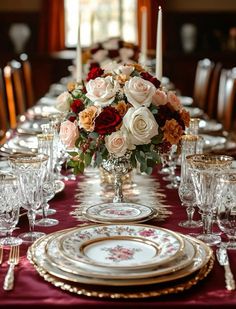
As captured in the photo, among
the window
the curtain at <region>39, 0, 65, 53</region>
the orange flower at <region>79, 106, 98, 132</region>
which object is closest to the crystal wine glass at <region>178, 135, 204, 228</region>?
the orange flower at <region>79, 106, 98, 132</region>

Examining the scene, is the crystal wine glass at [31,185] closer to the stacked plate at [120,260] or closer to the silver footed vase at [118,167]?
the stacked plate at [120,260]

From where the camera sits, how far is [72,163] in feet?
5.98

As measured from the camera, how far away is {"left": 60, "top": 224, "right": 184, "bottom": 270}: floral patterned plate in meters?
1.29

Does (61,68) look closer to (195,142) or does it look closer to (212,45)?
(212,45)

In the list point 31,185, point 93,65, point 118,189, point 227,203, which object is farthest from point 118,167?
point 93,65

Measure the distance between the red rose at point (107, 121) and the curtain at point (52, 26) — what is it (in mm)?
6378

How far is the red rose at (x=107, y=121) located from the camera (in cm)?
169

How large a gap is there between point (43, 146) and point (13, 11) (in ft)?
21.3

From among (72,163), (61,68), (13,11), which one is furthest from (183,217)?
(13,11)

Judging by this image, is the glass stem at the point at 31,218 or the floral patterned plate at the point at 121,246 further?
the glass stem at the point at 31,218

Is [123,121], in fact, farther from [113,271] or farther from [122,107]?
[113,271]

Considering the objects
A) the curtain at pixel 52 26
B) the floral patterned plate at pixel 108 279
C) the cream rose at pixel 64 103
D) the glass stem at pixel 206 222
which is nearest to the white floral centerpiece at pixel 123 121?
the cream rose at pixel 64 103

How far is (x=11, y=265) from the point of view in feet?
4.47

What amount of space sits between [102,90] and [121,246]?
49 cm
